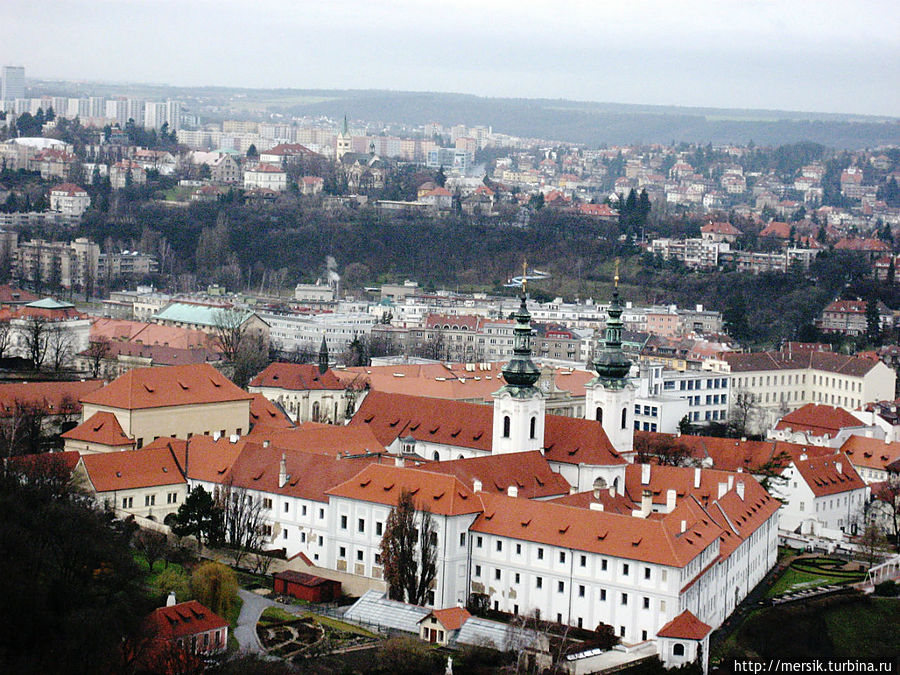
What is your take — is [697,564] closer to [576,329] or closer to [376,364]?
[376,364]

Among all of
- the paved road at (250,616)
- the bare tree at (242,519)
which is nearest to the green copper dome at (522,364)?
the bare tree at (242,519)

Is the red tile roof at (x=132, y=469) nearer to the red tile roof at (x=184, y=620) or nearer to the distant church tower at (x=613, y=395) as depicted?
the red tile roof at (x=184, y=620)

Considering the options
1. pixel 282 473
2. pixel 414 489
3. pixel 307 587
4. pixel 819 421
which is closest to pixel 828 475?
pixel 819 421

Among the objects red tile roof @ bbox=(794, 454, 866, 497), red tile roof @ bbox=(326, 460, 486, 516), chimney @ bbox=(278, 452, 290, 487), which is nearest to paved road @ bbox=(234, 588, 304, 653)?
red tile roof @ bbox=(326, 460, 486, 516)

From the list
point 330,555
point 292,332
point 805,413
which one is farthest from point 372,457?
point 292,332

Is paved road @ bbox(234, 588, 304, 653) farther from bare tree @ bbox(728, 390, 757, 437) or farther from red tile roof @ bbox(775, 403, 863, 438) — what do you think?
bare tree @ bbox(728, 390, 757, 437)

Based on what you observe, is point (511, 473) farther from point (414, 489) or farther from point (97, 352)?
point (97, 352)

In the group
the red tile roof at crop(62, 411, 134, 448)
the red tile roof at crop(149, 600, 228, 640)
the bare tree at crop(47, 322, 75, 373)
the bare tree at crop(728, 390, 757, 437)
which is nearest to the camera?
the red tile roof at crop(149, 600, 228, 640)
